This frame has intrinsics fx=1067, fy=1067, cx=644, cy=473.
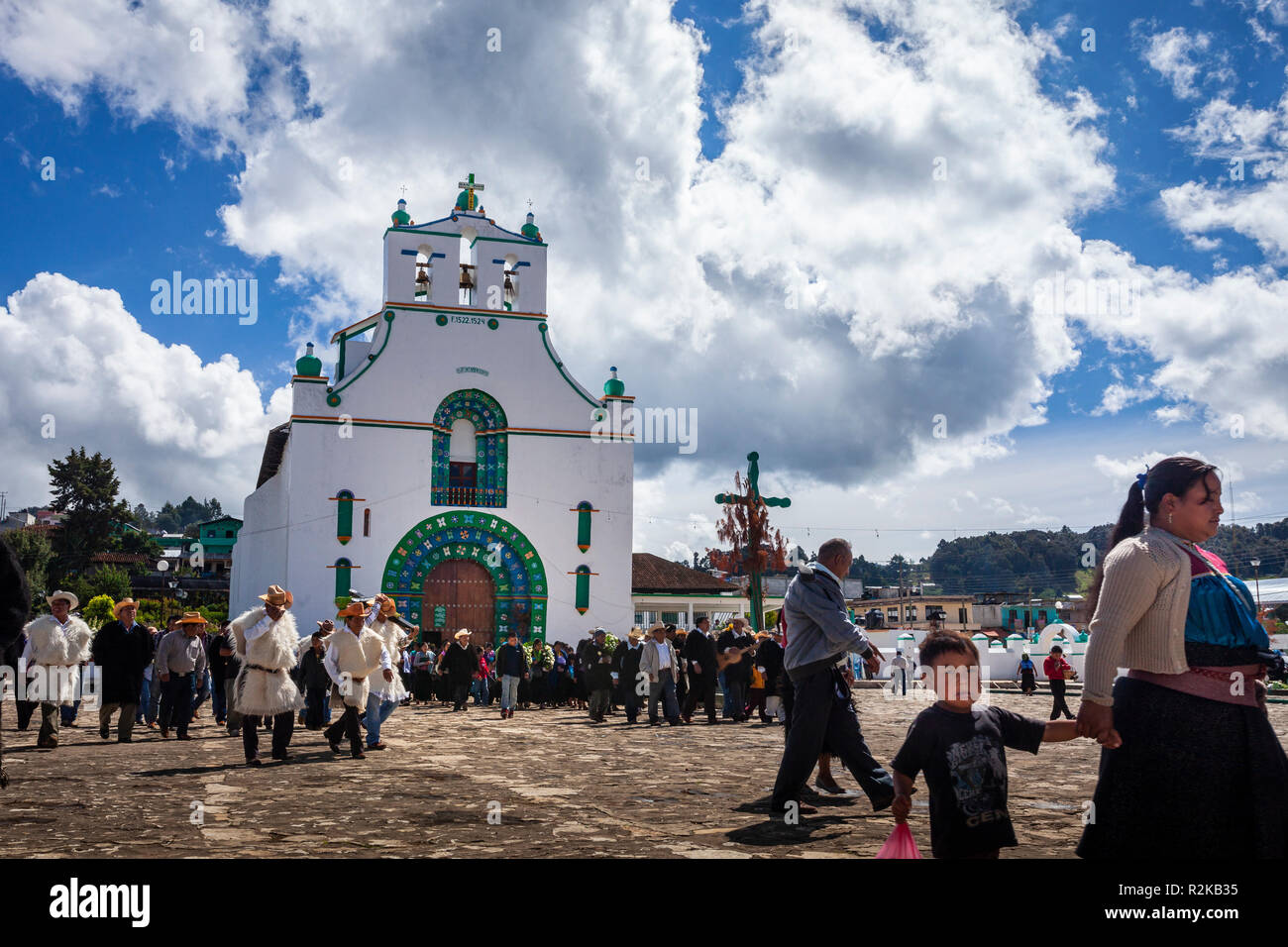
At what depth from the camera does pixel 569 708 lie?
23.5 meters

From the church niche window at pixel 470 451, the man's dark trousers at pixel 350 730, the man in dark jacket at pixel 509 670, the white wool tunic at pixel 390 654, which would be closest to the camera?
the man's dark trousers at pixel 350 730

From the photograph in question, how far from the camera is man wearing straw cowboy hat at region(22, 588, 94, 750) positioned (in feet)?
41.6

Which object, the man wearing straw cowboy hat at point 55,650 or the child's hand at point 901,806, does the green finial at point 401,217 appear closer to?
the man wearing straw cowboy hat at point 55,650

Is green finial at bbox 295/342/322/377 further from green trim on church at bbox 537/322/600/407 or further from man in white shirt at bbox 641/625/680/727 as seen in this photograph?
man in white shirt at bbox 641/625/680/727

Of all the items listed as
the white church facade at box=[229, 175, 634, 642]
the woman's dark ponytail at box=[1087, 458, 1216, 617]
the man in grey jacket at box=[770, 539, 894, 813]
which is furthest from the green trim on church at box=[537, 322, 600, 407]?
the woman's dark ponytail at box=[1087, 458, 1216, 617]

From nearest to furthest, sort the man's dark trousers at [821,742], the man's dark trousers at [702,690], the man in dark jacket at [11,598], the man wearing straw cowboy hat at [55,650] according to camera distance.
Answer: the man in dark jacket at [11,598] → the man's dark trousers at [821,742] → the man wearing straw cowboy hat at [55,650] → the man's dark trousers at [702,690]

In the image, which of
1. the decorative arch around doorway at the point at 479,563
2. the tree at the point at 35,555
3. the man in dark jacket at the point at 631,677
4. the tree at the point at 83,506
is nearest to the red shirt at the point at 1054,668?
the man in dark jacket at the point at 631,677

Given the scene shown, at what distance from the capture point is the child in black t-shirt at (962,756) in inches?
157

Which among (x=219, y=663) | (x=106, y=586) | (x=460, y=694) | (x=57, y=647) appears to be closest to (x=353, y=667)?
(x=57, y=647)

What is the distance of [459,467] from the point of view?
99.3 feet

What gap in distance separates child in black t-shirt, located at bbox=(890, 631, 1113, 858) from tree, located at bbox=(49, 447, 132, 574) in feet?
215

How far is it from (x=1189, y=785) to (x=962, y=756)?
2.51ft

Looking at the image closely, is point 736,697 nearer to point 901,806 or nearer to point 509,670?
point 509,670

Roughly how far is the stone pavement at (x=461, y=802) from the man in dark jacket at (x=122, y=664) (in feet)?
1.38
